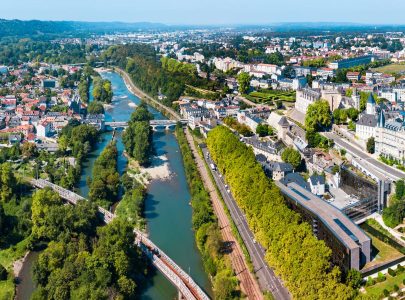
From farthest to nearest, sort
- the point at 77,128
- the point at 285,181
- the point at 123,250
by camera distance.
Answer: the point at 77,128
the point at 285,181
the point at 123,250

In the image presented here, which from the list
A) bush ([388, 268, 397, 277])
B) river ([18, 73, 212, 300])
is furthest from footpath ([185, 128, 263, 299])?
bush ([388, 268, 397, 277])

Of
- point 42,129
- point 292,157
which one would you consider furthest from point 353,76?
point 42,129

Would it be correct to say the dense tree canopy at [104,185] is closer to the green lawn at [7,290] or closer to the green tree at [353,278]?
the green lawn at [7,290]

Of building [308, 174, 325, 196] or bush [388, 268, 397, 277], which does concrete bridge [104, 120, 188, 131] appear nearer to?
building [308, 174, 325, 196]

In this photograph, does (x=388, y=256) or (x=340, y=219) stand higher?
(x=340, y=219)

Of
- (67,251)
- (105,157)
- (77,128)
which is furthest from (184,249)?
(77,128)

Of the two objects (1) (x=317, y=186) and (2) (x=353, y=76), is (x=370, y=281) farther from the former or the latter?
(2) (x=353, y=76)

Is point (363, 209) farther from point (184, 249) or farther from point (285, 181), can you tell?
point (184, 249)
